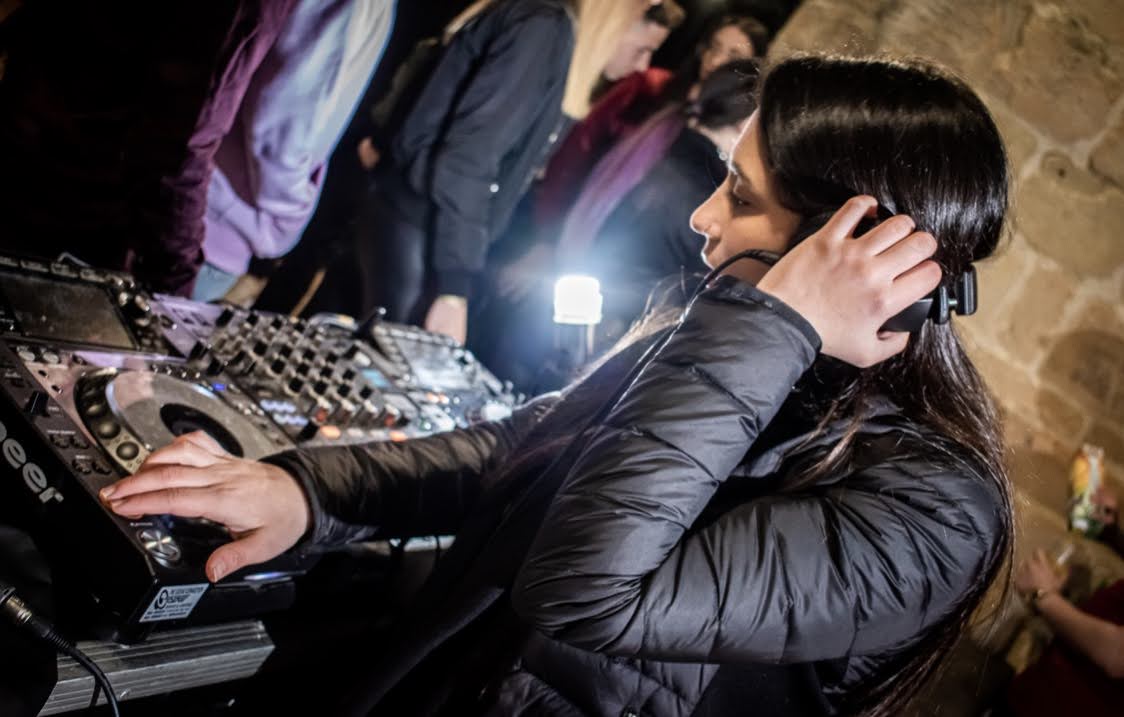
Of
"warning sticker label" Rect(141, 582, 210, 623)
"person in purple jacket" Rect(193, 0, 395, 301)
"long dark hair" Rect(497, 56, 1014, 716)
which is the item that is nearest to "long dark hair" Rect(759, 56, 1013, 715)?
"long dark hair" Rect(497, 56, 1014, 716)

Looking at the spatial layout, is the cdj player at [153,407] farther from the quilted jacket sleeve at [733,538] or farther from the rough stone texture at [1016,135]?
the rough stone texture at [1016,135]

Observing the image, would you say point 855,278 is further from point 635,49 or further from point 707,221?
point 635,49

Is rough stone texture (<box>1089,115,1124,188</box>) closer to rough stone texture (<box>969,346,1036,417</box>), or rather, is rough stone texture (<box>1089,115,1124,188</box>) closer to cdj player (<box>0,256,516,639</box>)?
rough stone texture (<box>969,346,1036,417</box>)

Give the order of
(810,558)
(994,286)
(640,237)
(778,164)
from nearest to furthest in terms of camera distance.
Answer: (810,558), (778,164), (640,237), (994,286)

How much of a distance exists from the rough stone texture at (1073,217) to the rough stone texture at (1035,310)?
0.09 m

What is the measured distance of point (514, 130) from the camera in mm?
3123

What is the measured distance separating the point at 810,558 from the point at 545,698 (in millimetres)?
480

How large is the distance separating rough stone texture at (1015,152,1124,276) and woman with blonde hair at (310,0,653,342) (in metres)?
2.54

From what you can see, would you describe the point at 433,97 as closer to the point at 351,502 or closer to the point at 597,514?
the point at 351,502

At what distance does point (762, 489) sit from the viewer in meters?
1.19

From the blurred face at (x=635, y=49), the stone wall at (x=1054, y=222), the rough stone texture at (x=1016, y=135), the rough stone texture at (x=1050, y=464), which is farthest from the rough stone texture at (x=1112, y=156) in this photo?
the blurred face at (x=635, y=49)

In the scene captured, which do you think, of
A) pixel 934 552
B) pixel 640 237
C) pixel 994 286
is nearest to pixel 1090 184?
pixel 994 286

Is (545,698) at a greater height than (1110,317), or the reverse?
(1110,317)

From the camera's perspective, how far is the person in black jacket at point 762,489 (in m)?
0.97
